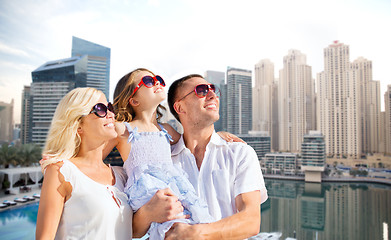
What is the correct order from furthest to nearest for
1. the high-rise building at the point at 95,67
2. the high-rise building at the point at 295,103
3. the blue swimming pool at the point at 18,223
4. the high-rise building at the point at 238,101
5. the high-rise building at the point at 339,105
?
the high-rise building at the point at 95,67 < the high-rise building at the point at 295,103 < the high-rise building at the point at 238,101 < the high-rise building at the point at 339,105 < the blue swimming pool at the point at 18,223

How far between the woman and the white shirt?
321mm

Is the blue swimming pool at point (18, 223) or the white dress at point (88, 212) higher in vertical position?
the white dress at point (88, 212)

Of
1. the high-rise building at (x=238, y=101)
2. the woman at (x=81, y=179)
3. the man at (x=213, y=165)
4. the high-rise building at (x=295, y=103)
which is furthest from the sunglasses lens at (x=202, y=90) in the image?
the high-rise building at (x=295, y=103)

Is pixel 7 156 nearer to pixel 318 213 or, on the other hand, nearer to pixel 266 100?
pixel 318 213

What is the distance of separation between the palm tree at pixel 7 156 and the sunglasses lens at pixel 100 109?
2261 centimetres

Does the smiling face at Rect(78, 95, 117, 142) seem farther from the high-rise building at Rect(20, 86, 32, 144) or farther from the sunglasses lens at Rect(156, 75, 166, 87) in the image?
the high-rise building at Rect(20, 86, 32, 144)

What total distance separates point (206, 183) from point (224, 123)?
34238 mm

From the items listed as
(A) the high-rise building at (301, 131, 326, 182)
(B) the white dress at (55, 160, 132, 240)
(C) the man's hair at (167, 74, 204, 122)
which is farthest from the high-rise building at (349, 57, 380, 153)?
(B) the white dress at (55, 160, 132, 240)

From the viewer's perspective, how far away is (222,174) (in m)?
1.23

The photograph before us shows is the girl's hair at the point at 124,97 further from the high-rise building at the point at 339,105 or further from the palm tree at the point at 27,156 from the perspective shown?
the high-rise building at the point at 339,105

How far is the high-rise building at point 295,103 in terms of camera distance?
35344 mm

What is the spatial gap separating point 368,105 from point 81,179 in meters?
39.2

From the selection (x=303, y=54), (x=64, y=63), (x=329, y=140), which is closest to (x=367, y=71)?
(x=303, y=54)

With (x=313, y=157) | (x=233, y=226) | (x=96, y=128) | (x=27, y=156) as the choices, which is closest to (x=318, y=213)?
(x=313, y=157)
